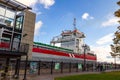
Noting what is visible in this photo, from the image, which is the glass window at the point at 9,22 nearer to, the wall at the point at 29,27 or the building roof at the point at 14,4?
the building roof at the point at 14,4

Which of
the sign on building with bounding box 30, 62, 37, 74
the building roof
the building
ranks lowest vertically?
the sign on building with bounding box 30, 62, 37, 74

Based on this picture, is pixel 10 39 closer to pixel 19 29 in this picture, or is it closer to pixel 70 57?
pixel 19 29

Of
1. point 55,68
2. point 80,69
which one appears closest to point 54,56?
point 80,69

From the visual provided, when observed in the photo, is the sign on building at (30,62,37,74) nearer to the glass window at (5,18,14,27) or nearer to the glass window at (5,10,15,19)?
the glass window at (5,18,14,27)

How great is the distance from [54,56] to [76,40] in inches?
735

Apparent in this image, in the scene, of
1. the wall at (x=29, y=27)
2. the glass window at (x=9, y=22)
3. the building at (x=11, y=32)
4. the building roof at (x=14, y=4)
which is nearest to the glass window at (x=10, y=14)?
the building at (x=11, y=32)

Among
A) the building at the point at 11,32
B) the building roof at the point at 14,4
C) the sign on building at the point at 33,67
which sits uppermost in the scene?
the building roof at the point at 14,4

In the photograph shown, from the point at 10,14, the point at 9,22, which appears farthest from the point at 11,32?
the point at 10,14

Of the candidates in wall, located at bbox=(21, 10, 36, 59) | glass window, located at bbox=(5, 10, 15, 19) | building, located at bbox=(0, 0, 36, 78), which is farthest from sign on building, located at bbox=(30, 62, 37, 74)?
glass window, located at bbox=(5, 10, 15, 19)

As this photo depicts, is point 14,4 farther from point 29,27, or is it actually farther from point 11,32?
point 29,27

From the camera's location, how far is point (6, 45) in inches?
800

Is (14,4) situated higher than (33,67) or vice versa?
(14,4)

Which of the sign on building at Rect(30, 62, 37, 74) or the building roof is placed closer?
the building roof

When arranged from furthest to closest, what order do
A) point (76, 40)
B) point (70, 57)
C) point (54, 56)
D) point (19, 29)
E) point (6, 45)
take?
point (76, 40) < point (70, 57) < point (54, 56) < point (19, 29) < point (6, 45)
